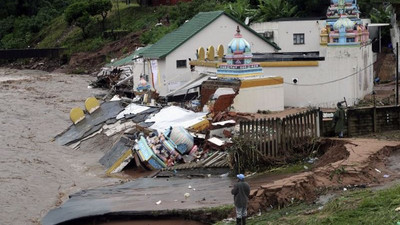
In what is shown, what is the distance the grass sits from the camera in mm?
12656

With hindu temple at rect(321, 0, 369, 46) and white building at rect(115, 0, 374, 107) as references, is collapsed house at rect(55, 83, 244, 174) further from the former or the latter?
hindu temple at rect(321, 0, 369, 46)

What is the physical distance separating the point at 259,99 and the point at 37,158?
30.1 ft

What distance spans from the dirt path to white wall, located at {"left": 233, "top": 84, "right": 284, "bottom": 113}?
237 inches

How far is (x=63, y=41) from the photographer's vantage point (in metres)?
73.9

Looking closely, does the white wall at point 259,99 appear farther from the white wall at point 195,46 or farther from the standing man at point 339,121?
the white wall at point 195,46

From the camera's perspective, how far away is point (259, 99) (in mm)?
27516

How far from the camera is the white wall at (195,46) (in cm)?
3462

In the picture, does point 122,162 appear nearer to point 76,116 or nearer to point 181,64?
point 76,116

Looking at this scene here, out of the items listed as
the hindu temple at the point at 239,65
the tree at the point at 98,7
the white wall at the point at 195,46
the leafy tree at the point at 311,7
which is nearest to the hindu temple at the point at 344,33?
the hindu temple at the point at 239,65

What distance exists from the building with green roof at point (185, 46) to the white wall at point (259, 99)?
594 cm

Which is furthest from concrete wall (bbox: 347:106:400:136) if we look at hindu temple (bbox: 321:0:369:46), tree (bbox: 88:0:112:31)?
tree (bbox: 88:0:112:31)

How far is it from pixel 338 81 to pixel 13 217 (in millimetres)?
15751

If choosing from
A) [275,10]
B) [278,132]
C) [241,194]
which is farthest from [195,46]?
[241,194]

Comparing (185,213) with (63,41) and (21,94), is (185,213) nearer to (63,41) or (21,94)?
(21,94)
